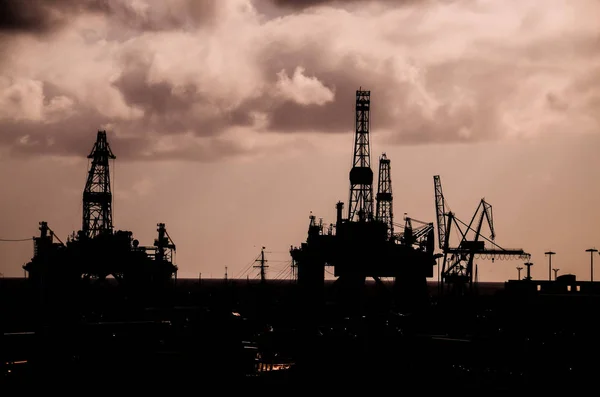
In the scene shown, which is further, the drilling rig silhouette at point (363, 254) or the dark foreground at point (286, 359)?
the drilling rig silhouette at point (363, 254)

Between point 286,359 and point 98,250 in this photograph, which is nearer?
point 286,359

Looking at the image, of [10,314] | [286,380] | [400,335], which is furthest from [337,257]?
[286,380]

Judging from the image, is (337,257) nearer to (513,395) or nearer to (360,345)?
(360,345)

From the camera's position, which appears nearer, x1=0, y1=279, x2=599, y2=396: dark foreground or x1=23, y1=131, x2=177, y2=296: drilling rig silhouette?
x1=0, y1=279, x2=599, y2=396: dark foreground

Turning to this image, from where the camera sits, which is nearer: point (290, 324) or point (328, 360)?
point (328, 360)

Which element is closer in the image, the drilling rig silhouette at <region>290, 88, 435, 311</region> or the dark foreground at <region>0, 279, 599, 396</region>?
the dark foreground at <region>0, 279, 599, 396</region>

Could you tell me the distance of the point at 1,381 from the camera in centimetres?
8275

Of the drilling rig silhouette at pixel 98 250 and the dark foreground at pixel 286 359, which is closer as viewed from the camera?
the dark foreground at pixel 286 359

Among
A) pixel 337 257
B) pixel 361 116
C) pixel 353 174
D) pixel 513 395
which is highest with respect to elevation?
pixel 361 116

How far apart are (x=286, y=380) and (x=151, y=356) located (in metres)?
13.4

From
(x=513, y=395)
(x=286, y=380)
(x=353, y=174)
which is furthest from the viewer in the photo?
(x=353, y=174)

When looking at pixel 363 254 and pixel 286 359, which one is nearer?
pixel 286 359

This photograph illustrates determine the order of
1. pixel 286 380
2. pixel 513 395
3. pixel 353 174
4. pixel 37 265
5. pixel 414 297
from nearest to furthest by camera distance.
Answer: pixel 513 395
pixel 286 380
pixel 414 297
pixel 353 174
pixel 37 265

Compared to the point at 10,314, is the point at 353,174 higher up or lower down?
higher up
